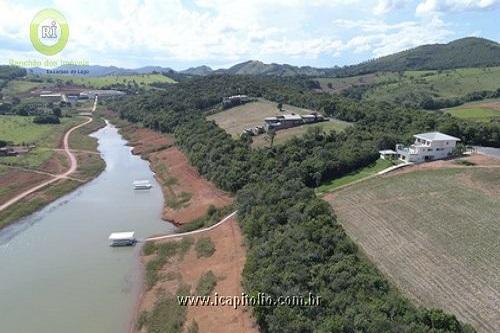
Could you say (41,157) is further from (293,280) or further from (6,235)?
(293,280)

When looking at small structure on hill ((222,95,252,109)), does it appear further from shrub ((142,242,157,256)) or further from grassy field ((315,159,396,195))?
shrub ((142,242,157,256))

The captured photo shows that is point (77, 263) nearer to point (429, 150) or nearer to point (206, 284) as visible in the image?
point (206, 284)

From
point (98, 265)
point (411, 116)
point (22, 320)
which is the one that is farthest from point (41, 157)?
point (411, 116)

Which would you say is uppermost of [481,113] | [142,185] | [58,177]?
[481,113]

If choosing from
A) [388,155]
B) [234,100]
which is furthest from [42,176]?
[388,155]

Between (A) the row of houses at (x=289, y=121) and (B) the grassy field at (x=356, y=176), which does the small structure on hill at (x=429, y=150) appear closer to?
(B) the grassy field at (x=356, y=176)

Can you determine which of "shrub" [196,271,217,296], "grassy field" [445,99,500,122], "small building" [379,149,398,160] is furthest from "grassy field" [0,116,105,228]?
"grassy field" [445,99,500,122]
